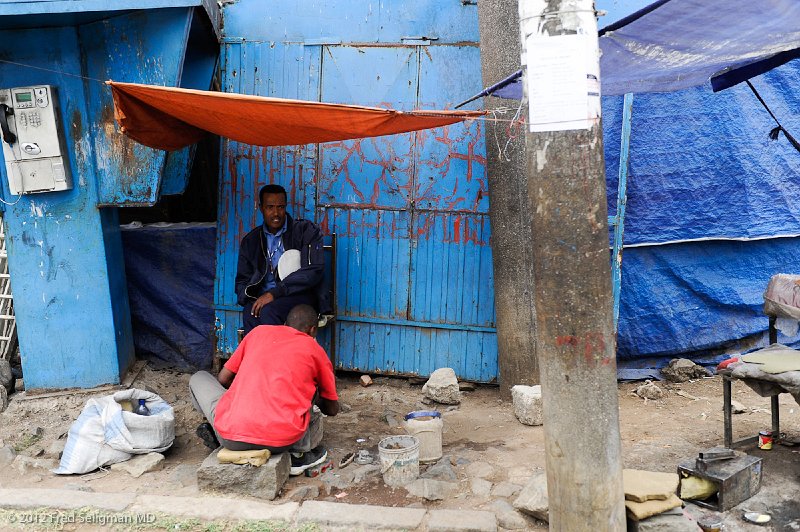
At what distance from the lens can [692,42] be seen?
3.91 meters

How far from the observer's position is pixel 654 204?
234 inches

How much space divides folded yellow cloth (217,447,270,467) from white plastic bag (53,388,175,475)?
866 mm

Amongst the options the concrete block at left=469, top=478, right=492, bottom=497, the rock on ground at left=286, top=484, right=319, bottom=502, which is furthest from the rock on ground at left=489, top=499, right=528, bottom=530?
the rock on ground at left=286, top=484, right=319, bottom=502

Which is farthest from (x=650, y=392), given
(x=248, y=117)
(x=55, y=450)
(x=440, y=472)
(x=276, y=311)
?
(x=55, y=450)

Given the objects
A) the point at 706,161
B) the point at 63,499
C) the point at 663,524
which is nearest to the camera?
the point at 663,524

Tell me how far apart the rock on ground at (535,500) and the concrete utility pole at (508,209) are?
67.1 inches

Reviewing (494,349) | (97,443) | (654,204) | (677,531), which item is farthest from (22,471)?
(654,204)

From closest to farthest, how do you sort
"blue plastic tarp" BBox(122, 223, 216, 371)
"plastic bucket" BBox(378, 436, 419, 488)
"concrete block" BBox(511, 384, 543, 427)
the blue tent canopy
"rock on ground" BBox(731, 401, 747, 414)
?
the blue tent canopy, "plastic bucket" BBox(378, 436, 419, 488), "concrete block" BBox(511, 384, 543, 427), "rock on ground" BBox(731, 401, 747, 414), "blue plastic tarp" BBox(122, 223, 216, 371)

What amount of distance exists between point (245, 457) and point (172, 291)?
2667 millimetres

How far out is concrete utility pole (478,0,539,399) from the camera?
543 centimetres

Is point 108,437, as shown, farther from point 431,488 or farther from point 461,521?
A: point 461,521

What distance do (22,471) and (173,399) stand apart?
136 cm

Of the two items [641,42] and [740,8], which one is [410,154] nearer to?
[641,42]

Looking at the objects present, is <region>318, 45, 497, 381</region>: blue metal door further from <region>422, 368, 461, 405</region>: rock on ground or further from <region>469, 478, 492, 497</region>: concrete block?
<region>469, 478, 492, 497</region>: concrete block
